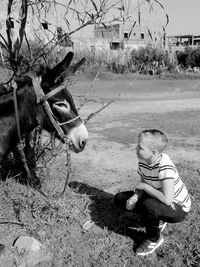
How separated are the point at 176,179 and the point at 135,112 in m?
6.77

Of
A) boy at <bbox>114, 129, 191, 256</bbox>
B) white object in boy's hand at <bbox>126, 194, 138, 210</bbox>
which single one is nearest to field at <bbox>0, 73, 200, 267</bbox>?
boy at <bbox>114, 129, 191, 256</bbox>

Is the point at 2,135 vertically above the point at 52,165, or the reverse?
the point at 2,135

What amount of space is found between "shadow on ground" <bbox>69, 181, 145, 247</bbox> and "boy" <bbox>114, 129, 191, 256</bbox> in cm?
29

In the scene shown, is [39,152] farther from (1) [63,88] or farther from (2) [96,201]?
(1) [63,88]

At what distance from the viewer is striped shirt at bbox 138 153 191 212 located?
2.90 metres

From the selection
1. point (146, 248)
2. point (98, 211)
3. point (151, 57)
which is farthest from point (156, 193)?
point (151, 57)

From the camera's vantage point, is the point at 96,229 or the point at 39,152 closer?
the point at 96,229

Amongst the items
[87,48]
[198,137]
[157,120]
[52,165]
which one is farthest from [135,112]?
[87,48]

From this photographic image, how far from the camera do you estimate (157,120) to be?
8500 mm

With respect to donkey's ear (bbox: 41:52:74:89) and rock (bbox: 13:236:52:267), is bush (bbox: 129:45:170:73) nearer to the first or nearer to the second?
donkey's ear (bbox: 41:52:74:89)

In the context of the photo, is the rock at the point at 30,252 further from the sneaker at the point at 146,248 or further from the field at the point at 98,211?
the sneaker at the point at 146,248

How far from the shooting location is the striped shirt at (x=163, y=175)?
2.90 m

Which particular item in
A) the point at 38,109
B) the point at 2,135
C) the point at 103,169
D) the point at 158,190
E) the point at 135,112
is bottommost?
the point at 135,112

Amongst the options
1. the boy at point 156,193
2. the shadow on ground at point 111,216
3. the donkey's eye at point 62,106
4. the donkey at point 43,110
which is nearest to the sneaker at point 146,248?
the boy at point 156,193
